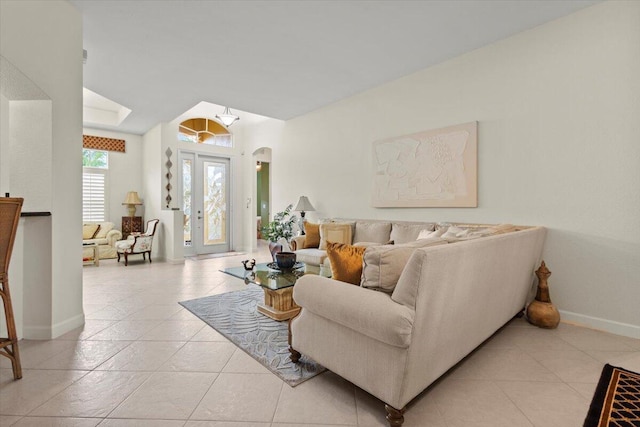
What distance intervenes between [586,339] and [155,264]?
6.21 meters

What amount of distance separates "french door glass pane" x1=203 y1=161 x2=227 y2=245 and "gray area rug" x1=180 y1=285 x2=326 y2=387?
366 cm

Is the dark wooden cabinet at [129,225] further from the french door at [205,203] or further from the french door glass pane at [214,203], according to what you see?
the french door glass pane at [214,203]

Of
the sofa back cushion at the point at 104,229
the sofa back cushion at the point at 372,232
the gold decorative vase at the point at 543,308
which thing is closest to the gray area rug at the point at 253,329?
the sofa back cushion at the point at 372,232

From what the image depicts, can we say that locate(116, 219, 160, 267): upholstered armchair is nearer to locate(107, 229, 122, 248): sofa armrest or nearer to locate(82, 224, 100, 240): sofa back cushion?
locate(107, 229, 122, 248): sofa armrest

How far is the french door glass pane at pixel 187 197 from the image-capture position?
6.66 meters

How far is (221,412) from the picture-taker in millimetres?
1553

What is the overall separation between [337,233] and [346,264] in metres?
2.63

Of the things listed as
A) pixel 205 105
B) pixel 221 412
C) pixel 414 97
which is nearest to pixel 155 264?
pixel 205 105

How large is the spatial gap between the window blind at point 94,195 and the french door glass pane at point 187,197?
1684 millimetres

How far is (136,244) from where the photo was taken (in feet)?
18.7

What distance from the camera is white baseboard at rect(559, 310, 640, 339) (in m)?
2.49

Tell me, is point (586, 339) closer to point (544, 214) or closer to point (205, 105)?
point (544, 214)

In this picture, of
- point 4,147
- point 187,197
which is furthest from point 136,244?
point 4,147

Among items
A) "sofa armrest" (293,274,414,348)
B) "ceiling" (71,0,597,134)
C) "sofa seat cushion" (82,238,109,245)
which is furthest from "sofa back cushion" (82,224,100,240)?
"sofa armrest" (293,274,414,348)
